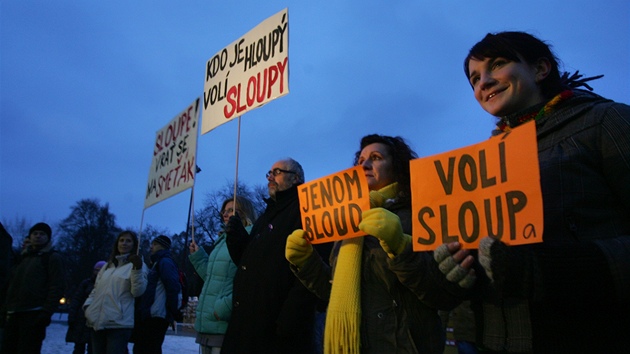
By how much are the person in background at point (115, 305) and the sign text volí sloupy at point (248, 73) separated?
2.16 meters

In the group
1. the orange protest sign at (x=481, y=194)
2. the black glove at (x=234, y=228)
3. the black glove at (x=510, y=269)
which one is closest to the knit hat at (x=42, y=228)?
the black glove at (x=234, y=228)

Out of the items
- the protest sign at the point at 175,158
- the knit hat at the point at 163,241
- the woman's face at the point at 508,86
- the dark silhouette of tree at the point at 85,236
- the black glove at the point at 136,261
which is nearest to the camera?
the woman's face at the point at 508,86

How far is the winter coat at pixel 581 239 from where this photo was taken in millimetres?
1397

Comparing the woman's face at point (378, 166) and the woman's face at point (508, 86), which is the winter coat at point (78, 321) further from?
the woman's face at point (508, 86)

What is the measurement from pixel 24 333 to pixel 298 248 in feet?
18.1

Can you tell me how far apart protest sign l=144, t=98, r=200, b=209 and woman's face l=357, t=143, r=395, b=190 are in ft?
9.19

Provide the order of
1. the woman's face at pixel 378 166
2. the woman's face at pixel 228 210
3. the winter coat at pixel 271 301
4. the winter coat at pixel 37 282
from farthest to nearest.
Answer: the winter coat at pixel 37 282, the woman's face at pixel 228 210, the winter coat at pixel 271 301, the woman's face at pixel 378 166

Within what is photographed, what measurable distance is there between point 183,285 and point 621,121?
22.9 ft

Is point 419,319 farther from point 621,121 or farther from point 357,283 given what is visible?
point 621,121

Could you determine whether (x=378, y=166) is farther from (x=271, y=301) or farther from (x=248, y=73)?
(x=248, y=73)

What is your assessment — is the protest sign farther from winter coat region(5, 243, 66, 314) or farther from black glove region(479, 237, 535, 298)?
black glove region(479, 237, 535, 298)

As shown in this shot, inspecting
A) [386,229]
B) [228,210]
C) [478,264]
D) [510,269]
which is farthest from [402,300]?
[228,210]

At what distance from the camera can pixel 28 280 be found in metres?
6.66

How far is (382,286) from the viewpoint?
8.45 feet
